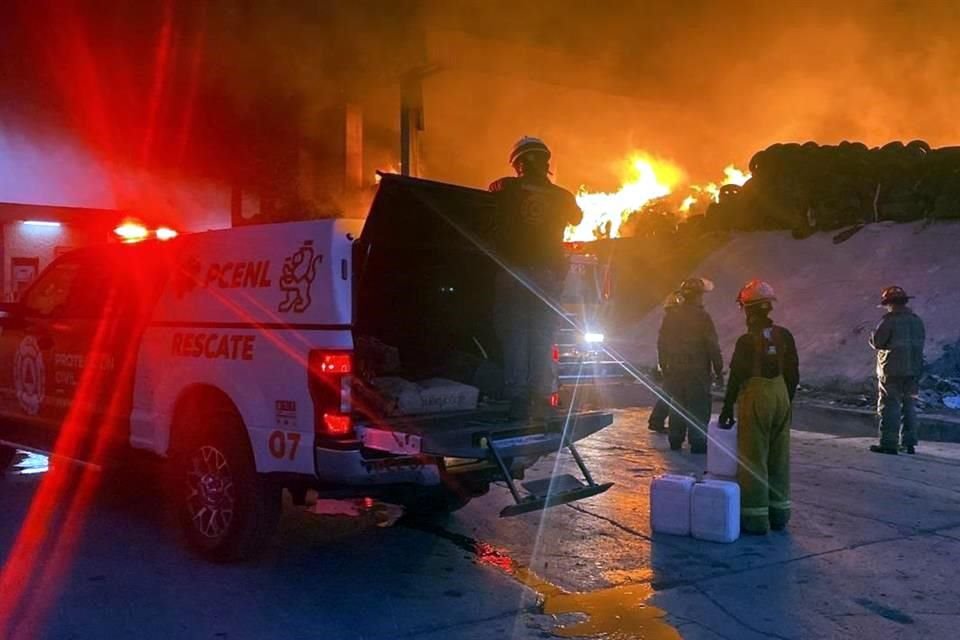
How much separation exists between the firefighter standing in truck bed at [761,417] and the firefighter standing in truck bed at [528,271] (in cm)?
118

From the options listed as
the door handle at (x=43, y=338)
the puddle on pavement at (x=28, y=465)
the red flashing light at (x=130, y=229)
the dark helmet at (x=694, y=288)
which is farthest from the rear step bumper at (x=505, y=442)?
the red flashing light at (x=130, y=229)

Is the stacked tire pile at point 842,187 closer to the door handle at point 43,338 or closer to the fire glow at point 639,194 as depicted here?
the fire glow at point 639,194

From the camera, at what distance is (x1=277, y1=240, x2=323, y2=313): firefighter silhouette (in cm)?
384

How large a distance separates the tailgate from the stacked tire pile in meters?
13.6

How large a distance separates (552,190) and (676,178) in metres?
14.8

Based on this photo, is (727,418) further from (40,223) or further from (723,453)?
(40,223)

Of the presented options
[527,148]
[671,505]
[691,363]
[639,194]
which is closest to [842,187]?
[639,194]

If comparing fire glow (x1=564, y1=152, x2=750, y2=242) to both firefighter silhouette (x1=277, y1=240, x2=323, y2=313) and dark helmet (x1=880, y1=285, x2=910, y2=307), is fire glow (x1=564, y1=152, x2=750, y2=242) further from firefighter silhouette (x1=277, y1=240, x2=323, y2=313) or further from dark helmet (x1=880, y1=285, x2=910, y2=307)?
firefighter silhouette (x1=277, y1=240, x2=323, y2=313)

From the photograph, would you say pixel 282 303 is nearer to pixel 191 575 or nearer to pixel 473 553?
pixel 191 575

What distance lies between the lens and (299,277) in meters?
3.90

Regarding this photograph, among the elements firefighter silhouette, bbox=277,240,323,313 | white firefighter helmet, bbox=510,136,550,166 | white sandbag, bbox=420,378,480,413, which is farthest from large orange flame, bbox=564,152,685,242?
firefighter silhouette, bbox=277,240,323,313

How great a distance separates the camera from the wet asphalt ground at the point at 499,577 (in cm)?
345

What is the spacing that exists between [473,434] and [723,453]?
5.85 feet

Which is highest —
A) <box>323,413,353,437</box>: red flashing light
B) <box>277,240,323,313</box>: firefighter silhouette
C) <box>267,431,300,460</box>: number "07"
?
<box>277,240,323,313</box>: firefighter silhouette
